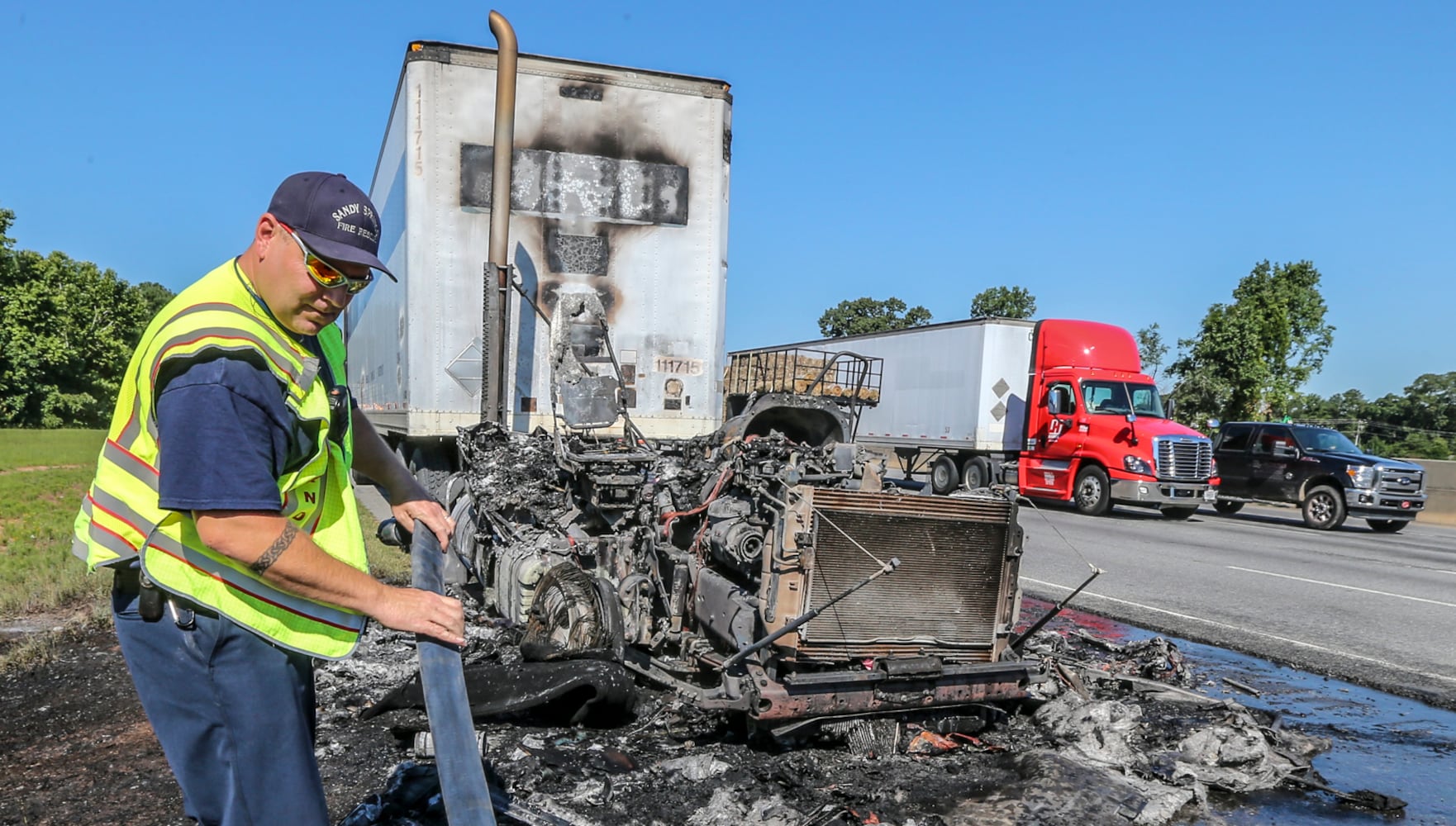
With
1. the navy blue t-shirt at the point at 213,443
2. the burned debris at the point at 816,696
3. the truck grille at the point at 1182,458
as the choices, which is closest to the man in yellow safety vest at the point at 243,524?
the navy blue t-shirt at the point at 213,443

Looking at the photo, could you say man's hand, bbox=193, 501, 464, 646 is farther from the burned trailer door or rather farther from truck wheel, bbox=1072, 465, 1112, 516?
truck wheel, bbox=1072, 465, 1112, 516

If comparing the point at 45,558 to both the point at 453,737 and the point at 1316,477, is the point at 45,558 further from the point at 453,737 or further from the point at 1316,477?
the point at 1316,477

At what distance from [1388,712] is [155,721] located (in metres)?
6.29

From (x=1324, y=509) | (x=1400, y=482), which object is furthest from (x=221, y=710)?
(x=1400, y=482)

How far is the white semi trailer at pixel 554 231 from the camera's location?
864cm

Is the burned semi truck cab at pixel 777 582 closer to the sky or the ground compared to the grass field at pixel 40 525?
closer to the sky

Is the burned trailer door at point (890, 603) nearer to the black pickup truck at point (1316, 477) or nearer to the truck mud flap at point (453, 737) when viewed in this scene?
the truck mud flap at point (453, 737)

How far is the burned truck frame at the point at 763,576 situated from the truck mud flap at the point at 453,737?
2.01m

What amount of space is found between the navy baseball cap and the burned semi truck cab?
101 inches

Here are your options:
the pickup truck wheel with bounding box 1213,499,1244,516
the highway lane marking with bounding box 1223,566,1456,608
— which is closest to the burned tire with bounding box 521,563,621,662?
the highway lane marking with bounding box 1223,566,1456,608

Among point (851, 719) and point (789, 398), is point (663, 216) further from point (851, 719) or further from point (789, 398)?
point (851, 719)

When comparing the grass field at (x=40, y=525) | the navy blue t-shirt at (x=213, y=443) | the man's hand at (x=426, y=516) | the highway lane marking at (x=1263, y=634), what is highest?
the navy blue t-shirt at (x=213, y=443)

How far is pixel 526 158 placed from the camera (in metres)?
8.74

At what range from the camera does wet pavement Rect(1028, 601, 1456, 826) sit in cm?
399
